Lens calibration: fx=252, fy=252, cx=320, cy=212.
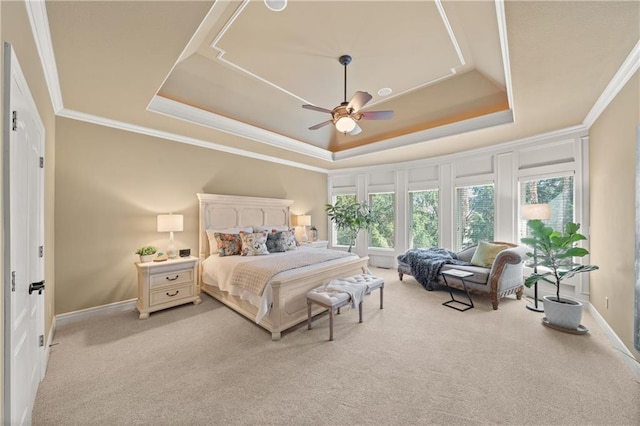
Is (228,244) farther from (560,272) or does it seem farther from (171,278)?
(560,272)

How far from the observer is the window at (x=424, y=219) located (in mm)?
5680

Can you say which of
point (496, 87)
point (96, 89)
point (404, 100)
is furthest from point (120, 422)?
point (496, 87)

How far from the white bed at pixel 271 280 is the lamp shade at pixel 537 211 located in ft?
8.06

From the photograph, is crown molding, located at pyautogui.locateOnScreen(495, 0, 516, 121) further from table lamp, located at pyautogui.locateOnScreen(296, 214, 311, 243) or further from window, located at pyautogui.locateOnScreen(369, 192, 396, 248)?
table lamp, located at pyautogui.locateOnScreen(296, 214, 311, 243)

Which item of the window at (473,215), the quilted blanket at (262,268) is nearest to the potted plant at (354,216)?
the window at (473,215)

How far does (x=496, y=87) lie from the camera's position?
3.59 metres

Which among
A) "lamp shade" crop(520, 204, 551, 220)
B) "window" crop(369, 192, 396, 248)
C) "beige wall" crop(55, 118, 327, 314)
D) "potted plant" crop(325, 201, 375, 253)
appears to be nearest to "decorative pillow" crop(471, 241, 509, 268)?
"lamp shade" crop(520, 204, 551, 220)

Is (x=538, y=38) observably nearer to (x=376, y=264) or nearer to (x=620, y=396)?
(x=620, y=396)

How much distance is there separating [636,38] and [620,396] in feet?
8.99

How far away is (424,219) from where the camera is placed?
19.2ft

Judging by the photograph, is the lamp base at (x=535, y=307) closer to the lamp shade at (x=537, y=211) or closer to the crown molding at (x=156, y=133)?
the lamp shade at (x=537, y=211)

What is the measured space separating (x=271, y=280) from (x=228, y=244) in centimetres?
152

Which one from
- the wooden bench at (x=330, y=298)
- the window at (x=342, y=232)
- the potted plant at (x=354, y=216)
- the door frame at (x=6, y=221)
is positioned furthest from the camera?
the window at (x=342, y=232)

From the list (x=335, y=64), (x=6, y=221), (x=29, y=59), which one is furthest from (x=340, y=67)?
(x=6, y=221)
